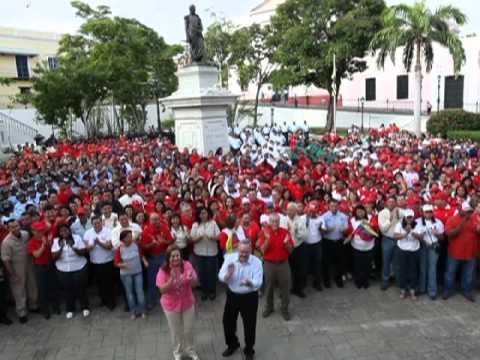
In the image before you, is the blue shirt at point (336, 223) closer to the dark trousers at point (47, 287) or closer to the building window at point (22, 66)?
the dark trousers at point (47, 287)

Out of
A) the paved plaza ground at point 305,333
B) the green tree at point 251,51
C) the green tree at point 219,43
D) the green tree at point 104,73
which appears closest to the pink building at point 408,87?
the green tree at point 251,51

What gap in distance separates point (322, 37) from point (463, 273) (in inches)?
983

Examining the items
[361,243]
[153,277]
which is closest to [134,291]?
[153,277]

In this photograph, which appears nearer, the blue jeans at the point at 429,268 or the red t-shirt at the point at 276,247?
the red t-shirt at the point at 276,247

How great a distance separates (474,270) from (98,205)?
6663 mm

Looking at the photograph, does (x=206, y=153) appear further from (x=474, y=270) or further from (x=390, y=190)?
(x=474, y=270)

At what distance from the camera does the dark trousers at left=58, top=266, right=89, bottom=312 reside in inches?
271

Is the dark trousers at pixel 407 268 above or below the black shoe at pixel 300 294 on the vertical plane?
above

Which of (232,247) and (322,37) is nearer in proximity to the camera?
(232,247)

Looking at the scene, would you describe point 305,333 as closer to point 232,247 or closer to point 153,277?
point 232,247

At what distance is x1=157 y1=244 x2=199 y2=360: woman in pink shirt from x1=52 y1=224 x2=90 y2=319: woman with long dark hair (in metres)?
2.24

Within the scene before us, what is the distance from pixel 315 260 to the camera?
7.64m

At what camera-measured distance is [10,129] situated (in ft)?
94.5

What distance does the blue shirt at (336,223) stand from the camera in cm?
764
